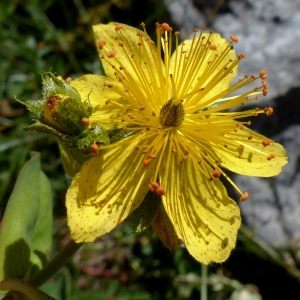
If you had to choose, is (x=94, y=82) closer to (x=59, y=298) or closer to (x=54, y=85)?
(x=54, y=85)

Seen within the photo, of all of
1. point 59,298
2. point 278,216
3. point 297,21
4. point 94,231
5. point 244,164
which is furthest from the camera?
point 297,21

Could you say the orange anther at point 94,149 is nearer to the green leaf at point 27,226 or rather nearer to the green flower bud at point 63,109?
the green flower bud at point 63,109

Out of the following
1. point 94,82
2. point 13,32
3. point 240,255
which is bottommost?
point 240,255

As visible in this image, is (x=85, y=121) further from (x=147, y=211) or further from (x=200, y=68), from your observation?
(x=200, y=68)

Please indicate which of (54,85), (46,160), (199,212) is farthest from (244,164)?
(46,160)

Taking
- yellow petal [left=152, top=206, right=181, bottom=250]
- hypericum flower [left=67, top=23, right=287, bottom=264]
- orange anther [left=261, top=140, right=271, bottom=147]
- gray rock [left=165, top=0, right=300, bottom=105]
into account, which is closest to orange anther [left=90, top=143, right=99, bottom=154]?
hypericum flower [left=67, top=23, right=287, bottom=264]

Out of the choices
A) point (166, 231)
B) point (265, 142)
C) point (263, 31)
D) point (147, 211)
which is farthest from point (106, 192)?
point (263, 31)
